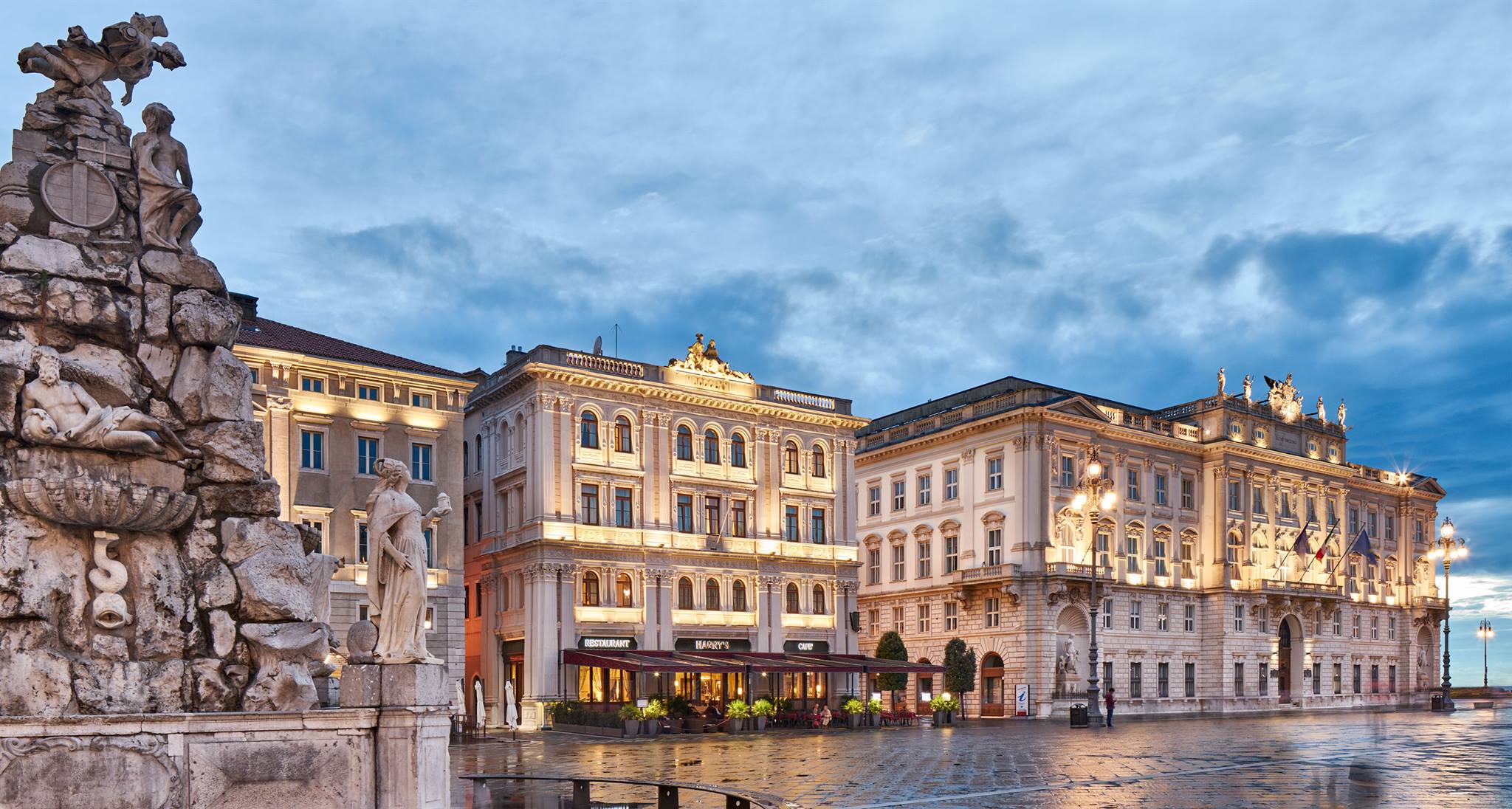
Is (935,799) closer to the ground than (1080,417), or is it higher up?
closer to the ground

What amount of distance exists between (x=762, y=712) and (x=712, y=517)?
1129cm

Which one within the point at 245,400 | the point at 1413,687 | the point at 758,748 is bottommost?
the point at 1413,687

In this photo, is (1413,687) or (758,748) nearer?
(758,748)

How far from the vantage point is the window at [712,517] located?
56.3 metres

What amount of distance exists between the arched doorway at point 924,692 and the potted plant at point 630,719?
66.9 ft

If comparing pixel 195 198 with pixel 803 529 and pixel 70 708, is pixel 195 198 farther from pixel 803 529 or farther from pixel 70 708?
pixel 803 529

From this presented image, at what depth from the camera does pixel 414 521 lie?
41.8 ft

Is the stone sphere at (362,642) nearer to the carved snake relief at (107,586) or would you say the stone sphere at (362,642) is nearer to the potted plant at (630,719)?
the carved snake relief at (107,586)

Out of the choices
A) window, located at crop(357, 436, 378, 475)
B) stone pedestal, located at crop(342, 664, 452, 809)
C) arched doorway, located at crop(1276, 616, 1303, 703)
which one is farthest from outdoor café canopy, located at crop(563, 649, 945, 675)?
stone pedestal, located at crop(342, 664, 452, 809)

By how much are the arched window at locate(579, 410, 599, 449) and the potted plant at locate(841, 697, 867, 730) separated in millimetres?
13635

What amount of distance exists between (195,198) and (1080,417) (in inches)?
2271

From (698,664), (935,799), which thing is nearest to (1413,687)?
(698,664)

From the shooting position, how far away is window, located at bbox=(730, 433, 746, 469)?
57500 millimetres

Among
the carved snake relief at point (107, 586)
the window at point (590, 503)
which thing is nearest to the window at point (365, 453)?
the window at point (590, 503)
